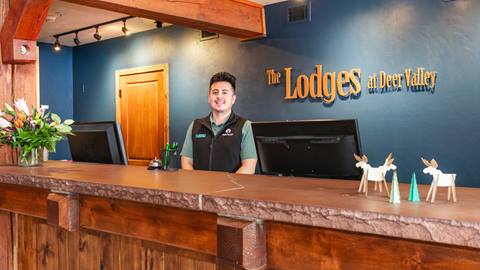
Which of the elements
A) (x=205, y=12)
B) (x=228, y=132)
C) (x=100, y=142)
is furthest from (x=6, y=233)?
(x=205, y=12)

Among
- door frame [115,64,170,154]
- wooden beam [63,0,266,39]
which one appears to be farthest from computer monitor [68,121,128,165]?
door frame [115,64,170,154]

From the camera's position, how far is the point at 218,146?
3033mm

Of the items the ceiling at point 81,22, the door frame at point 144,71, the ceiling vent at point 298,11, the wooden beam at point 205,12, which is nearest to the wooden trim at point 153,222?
the wooden beam at point 205,12

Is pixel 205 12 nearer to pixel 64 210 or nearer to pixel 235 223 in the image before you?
pixel 64 210

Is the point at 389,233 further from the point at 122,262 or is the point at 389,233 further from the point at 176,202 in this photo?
the point at 122,262

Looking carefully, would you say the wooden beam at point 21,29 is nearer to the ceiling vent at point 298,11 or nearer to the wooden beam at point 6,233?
the wooden beam at point 6,233

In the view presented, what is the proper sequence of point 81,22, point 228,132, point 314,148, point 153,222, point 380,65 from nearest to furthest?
point 153,222 → point 314,148 → point 228,132 → point 380,65 → point 81,22

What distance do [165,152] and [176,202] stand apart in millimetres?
879

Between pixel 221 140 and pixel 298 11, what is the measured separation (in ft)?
7.27

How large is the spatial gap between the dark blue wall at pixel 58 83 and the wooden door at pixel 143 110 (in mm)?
1140

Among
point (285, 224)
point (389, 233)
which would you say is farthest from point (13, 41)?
point (389, 233)

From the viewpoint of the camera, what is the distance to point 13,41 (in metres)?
2.71

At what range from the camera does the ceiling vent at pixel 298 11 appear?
182 inches

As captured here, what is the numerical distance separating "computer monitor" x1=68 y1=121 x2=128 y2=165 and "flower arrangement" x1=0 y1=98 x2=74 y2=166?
130 millimetres
